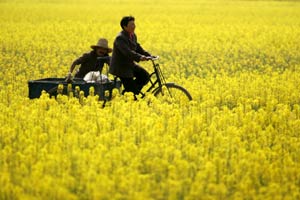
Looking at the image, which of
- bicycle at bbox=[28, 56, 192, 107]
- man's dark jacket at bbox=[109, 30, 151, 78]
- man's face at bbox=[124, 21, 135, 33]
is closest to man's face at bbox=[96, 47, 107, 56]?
man's dark jacket at bbox=[109, 30, 151, 78]

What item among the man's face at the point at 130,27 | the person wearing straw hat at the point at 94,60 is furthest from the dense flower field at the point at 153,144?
the man's face at the point at 130,27

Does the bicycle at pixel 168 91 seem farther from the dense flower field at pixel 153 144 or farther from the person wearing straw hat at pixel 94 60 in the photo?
the person wearing straw hat at pixel 94 60

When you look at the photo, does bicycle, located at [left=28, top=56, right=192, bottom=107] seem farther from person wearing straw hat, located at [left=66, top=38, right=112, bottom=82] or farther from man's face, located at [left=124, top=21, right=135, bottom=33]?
man's face, located at [left=124, top=21, right=135, bottom=33]

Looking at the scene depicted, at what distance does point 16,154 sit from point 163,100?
12.0 feet

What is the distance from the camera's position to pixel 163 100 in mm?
10859

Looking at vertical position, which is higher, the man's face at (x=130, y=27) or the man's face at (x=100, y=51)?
the man's face at (x=130, y=27)

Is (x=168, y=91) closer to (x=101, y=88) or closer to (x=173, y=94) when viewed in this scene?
(x=173, y=94)

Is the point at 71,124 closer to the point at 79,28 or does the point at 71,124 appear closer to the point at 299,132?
the point at 299,132

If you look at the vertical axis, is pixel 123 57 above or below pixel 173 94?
above

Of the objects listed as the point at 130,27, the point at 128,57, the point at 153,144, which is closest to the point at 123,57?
the point at 128,57

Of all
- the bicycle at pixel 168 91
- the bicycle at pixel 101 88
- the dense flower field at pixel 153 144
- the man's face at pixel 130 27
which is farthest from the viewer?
the bicycle at pixel 168 91

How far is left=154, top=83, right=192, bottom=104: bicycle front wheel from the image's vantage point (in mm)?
10789

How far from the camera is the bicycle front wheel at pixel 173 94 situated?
1079 centimetres

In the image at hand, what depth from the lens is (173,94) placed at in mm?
11156
